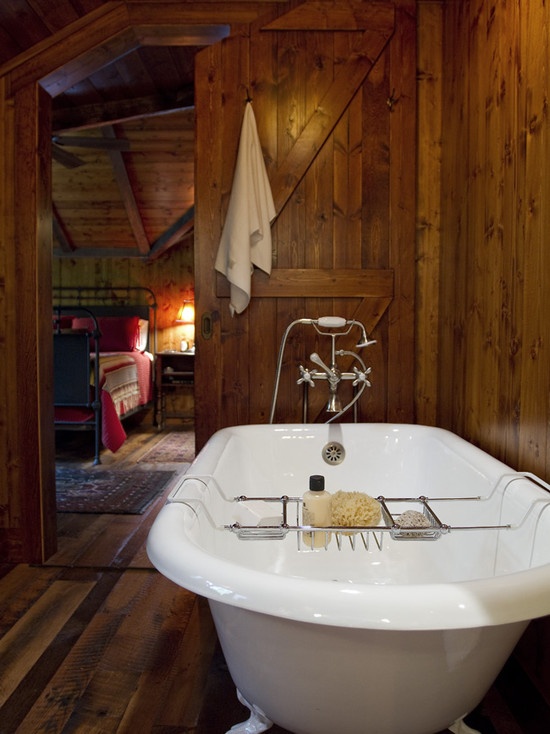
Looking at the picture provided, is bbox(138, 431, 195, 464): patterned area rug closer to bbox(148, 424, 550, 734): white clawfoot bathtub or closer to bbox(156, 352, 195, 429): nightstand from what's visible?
bbox(156, 352, 195, 429): nightstand

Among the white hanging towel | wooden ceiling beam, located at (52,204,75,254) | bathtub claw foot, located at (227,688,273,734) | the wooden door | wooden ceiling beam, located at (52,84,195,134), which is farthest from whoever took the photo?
wooden ceiling beam, located at (52,204,75,254)

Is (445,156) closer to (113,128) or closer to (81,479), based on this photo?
(81,479)

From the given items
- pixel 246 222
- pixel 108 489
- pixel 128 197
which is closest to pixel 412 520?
pixel 246 222

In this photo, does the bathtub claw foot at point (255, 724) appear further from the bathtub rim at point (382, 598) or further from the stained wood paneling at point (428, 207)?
the stained wood paneling at point (428, 207)

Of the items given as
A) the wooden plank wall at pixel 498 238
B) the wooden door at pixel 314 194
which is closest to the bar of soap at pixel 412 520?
the wooden plank wall at pixel 498 238

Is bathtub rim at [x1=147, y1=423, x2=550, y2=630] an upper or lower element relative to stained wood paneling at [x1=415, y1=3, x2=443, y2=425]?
lower

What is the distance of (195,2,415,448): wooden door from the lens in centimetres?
236

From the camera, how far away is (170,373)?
5855 millimetres

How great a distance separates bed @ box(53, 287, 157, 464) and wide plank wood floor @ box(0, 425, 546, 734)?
1.82 meters

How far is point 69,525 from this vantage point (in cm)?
290

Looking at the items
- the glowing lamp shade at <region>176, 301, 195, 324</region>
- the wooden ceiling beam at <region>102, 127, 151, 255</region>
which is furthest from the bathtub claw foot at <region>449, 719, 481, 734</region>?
the glowing lamp shade at <region>176, 301, 195, 324</region>

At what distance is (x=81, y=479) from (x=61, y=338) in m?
1.11

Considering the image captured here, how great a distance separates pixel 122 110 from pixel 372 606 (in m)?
4.19

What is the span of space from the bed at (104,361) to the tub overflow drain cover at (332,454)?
261cm
